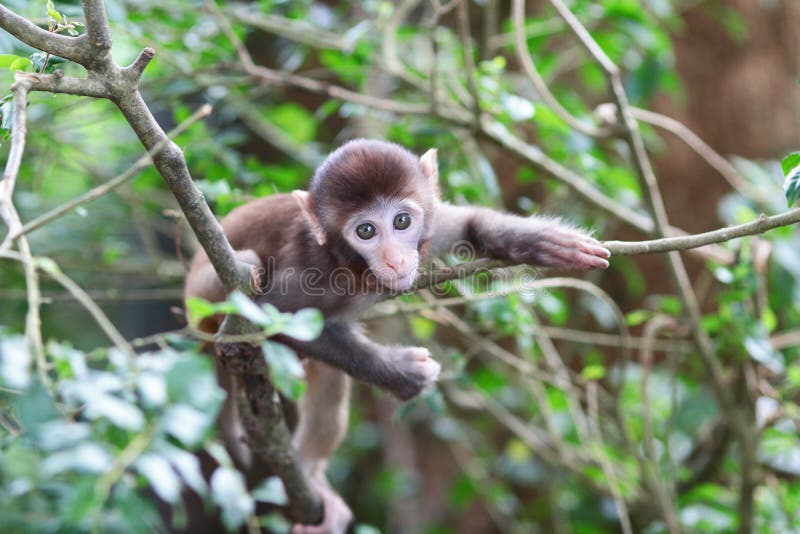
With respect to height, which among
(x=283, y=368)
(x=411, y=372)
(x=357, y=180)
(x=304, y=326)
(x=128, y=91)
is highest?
(x=128, y=91)

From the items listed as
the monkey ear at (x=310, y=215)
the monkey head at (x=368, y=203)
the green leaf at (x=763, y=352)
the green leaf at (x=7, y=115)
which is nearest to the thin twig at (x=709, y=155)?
the green leaf at (x=763, y=352)

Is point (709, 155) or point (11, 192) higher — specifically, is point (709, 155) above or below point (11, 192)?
above

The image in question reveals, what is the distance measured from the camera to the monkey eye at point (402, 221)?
361cm

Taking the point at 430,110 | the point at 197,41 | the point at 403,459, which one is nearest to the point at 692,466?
the point at 403,459

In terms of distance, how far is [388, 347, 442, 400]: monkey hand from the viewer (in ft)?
11.9

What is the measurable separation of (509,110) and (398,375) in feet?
5.41

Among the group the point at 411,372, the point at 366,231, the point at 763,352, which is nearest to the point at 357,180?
the point at 366,231

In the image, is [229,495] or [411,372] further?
[411,372]

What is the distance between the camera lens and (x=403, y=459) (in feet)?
25.1

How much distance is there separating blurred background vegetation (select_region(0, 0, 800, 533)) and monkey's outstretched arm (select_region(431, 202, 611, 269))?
0.38 metres

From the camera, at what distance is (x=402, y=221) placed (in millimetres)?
3623

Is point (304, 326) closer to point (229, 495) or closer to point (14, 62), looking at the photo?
point (229, 495)

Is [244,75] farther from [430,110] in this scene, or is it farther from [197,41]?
[430,110]

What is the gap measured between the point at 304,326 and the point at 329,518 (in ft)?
8.87
